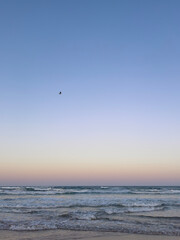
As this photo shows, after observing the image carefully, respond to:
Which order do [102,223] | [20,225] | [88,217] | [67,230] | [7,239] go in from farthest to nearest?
[88,217], [102,223], [20,225], [67,230], [7,239]

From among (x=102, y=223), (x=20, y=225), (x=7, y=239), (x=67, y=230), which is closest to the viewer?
(x=7, y=239)

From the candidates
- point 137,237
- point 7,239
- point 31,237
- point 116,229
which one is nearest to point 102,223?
point 116,229

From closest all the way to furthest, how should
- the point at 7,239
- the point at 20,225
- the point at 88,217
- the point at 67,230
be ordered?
1. the point at 7,239
2. the point at 67,230
3. the point at 20,225
4. the point at 88,217

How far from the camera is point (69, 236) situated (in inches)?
409

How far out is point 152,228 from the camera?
12000 millimetres

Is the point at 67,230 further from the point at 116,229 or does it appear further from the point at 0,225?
the point at 0,225

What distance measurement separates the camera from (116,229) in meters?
11.7

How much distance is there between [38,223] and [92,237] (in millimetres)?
3981

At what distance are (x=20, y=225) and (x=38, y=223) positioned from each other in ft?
3.23

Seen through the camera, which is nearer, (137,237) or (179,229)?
(137,237)

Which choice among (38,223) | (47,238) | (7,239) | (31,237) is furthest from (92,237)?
(38,223)

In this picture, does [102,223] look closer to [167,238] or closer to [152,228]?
[152,228]

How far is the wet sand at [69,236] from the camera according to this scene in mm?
9992

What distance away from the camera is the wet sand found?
32.8ft
